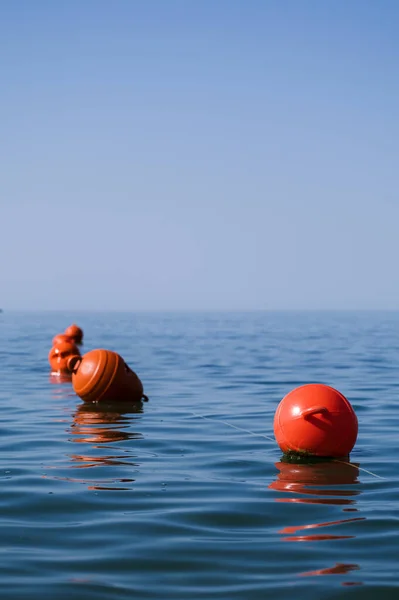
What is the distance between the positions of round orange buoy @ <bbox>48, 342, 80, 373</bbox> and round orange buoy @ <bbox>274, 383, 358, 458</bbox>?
14.4m

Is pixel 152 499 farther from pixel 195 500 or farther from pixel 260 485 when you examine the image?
pixel 260 485

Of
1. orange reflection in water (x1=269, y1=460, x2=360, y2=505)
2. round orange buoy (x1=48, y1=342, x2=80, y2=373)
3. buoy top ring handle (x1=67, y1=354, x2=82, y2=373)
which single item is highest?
buoy top ring handle (x1=67, y1=354, x2=82, y2=373)

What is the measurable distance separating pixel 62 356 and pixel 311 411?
15017 millimetres

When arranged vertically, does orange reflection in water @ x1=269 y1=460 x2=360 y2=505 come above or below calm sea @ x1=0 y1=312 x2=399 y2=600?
above

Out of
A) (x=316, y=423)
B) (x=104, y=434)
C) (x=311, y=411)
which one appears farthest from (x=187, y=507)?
(x=104, y=434)

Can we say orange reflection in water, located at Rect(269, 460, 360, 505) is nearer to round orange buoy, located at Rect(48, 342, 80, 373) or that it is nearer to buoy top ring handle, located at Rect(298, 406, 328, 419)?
buoy top ring handle, located at Rect(298, 406, 328, 419)

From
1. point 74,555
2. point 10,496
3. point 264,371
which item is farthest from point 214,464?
point 264,371

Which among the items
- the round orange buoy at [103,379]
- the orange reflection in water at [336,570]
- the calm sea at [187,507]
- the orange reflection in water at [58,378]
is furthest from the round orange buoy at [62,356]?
the orange reflection in water at [336,570]

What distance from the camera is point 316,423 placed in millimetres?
10695

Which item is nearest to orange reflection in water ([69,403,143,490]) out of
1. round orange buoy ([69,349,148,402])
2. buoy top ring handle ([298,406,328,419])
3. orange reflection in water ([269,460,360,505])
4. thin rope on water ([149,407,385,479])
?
round orange buoy ([69,349,148,402])

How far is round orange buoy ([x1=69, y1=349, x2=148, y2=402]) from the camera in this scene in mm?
16719

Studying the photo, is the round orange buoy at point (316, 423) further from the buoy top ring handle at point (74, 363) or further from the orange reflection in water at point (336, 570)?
the buoy top ring handle at point (74, 363)

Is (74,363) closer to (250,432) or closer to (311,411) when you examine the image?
(250,432)

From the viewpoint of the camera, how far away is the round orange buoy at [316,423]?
10.7m
